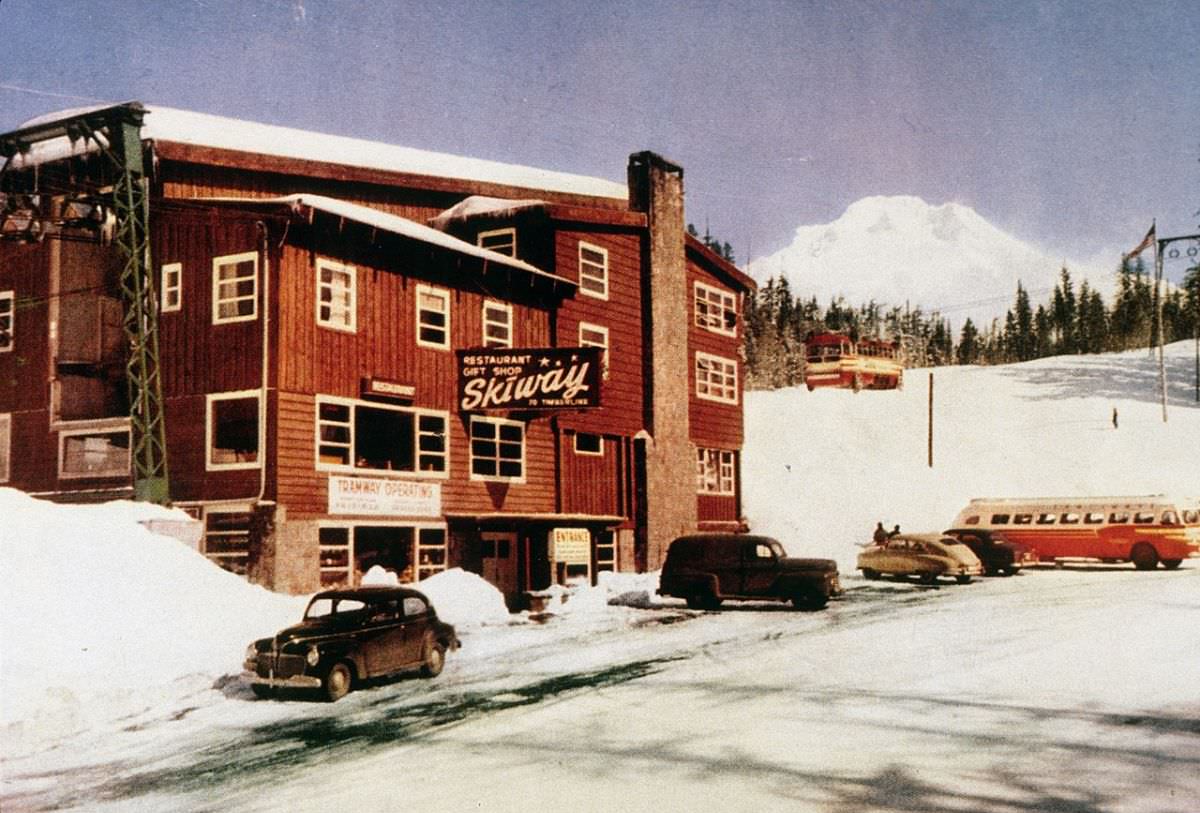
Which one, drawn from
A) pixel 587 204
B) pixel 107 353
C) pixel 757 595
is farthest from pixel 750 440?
pixel 107 353

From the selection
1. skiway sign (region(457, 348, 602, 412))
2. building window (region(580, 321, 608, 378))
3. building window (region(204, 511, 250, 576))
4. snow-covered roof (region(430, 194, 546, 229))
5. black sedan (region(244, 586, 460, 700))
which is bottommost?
black sedan (region(244, 586, 460, 700))

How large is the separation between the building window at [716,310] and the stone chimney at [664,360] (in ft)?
7.06

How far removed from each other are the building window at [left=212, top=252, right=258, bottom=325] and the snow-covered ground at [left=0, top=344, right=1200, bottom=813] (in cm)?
627

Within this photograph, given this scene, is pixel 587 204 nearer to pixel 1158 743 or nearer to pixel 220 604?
pixel 220 604

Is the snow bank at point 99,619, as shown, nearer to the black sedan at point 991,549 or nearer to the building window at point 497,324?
the building window at point 497,324

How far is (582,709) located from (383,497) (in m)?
12.1

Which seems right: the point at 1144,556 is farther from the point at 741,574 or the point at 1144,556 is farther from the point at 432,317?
the point at 432,317

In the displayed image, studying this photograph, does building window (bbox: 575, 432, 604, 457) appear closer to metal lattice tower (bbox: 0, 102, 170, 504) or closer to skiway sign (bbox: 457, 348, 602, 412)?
skiway sign (bbox: 457, 348, 602, 412)

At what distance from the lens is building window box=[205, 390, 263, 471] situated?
2102 centimetres

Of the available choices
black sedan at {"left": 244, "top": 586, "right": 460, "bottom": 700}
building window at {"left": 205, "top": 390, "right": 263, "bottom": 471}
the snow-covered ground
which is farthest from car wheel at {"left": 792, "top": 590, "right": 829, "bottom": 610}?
building window at {"left": 205, "top": 390, "right": 263, "bottom": 471}

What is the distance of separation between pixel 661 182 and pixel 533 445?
A: 9.41 m

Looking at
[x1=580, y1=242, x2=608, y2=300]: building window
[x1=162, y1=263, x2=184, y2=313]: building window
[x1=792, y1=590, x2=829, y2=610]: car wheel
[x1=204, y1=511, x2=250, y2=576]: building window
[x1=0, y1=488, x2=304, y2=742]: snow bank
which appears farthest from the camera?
[x1=580, y1=242, x2=608, y2=300]: building window

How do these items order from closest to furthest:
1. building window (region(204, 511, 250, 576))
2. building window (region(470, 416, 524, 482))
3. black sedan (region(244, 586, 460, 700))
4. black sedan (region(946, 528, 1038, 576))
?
black sedan (region(244, 586, 460, 700)) → building window (region(204, 511, 250, 576)) → building window (region(470, 416, 524, 482)) → black sedan (region(946, 528, 1038, 576))

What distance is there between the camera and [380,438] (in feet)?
81.1
